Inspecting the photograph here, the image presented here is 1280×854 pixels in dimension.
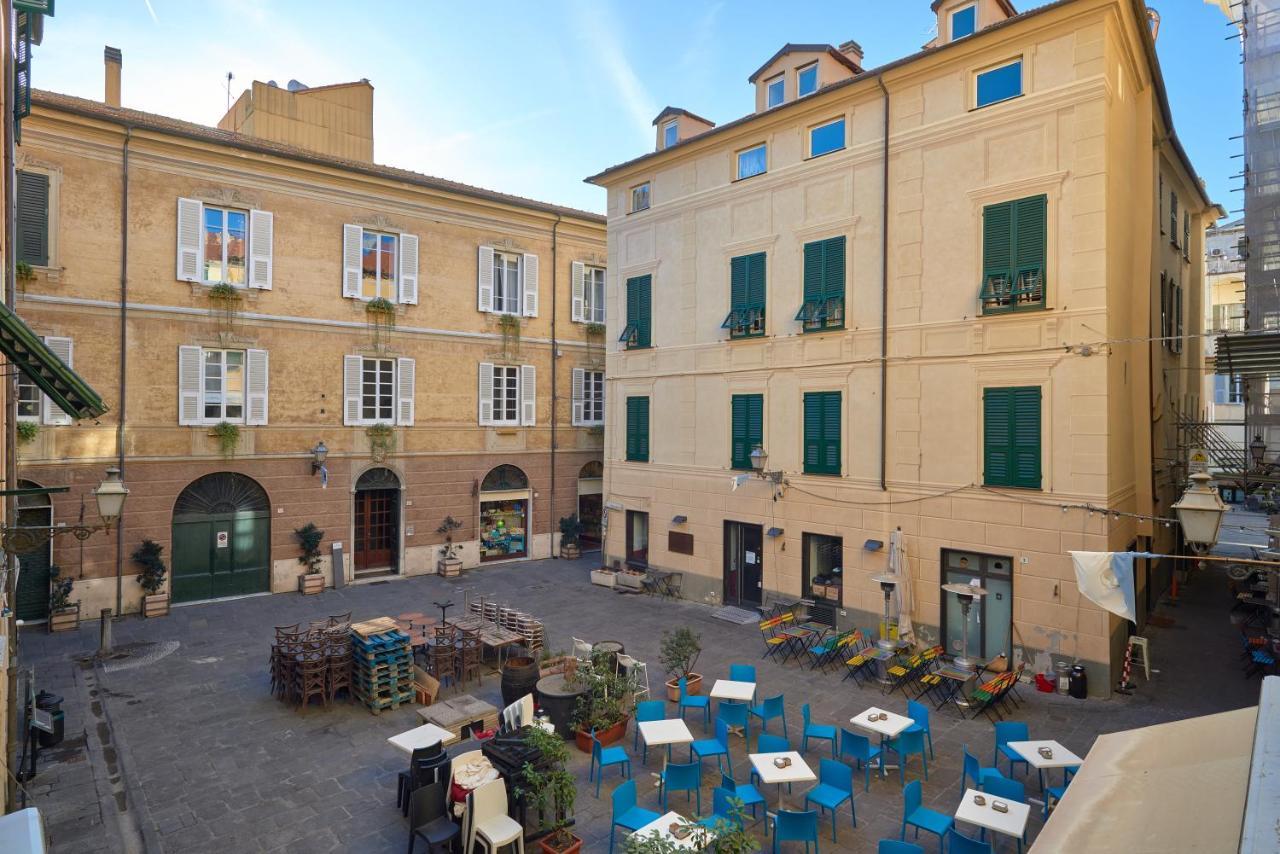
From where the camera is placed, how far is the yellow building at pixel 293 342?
692 inches

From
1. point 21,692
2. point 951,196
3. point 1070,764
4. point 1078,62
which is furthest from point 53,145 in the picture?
point 1070,764

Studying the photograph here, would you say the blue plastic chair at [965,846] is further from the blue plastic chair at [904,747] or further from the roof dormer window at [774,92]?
the roof dormer window at [774,92]

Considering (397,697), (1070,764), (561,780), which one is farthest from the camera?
(397,697)

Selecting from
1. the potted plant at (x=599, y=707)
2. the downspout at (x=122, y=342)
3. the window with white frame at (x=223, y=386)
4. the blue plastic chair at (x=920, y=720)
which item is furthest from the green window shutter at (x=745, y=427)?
the downspout at (x=122, y=342)

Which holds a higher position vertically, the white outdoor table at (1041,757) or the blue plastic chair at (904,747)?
the white outdoor table at (1041,757)

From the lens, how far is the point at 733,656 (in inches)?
602

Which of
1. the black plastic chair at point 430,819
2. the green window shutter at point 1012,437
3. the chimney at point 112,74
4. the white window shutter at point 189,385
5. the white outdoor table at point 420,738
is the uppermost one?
the chimney at point 112,74

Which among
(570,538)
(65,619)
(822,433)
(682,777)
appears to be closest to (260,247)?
(65,619)

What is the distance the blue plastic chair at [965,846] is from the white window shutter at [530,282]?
828 inches

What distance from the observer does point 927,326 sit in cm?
1512

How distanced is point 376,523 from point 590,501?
8134 mm

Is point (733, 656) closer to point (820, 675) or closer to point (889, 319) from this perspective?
point (820, 675)

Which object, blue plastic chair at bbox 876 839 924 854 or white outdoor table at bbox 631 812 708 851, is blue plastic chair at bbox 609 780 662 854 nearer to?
white outdoor table at bbox 631 812 708 851

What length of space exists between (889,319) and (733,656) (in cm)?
812
